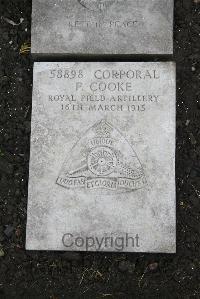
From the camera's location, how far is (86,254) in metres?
3.99

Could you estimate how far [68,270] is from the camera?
3.97 m

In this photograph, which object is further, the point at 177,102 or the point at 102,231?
the point at 177,102

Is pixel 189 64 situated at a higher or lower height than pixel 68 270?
higher

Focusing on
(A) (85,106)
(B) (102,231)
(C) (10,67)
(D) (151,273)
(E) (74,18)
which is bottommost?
(D) (151,273)

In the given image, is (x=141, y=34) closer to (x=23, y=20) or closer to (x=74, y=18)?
(x=74, y=18)

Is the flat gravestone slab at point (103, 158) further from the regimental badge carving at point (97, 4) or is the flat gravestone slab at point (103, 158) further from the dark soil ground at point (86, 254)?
the regimental badge carving at point (97, 4)

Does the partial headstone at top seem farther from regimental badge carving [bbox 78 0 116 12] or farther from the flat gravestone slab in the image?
the flat gravestone slab

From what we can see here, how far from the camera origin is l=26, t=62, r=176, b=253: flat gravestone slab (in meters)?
3.87

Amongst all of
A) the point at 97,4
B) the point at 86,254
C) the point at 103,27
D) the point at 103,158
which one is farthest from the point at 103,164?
the point at 97,4

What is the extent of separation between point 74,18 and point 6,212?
1.63m

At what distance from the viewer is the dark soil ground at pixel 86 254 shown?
3.93m

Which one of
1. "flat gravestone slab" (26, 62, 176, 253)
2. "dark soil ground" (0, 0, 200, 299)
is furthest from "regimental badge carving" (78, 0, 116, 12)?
"dark soil ground" (0, 0, 200, 299)

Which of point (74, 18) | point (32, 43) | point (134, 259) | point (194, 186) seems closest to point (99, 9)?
point (74, 18)

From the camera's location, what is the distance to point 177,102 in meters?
4.17
